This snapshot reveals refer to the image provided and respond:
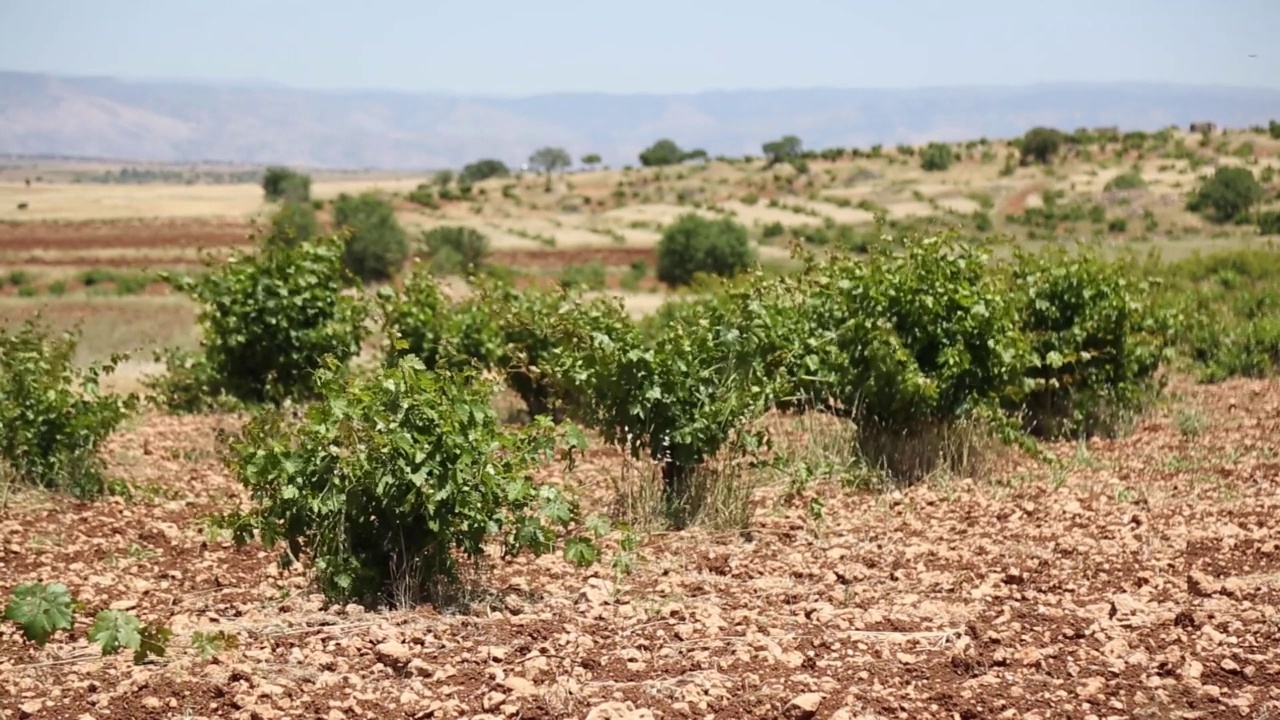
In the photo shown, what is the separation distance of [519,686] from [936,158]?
75.1m

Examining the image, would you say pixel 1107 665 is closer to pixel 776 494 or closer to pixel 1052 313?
pixel 776 494

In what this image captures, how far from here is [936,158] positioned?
7681cm

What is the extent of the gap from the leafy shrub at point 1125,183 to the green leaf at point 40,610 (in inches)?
2301

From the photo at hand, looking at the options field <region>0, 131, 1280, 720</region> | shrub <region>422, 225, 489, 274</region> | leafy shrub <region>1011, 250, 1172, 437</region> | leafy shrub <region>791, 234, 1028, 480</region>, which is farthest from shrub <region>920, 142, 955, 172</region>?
leafy shrub <region>791, 234, 1028, 480</region>

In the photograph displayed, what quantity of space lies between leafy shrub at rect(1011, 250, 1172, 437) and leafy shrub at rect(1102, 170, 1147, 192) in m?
49.9

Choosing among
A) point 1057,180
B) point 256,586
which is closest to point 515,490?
point 256,586

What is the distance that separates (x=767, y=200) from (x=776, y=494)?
6504cm

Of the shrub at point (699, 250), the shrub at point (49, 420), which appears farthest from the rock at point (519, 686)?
the shrub at point (699, 250)

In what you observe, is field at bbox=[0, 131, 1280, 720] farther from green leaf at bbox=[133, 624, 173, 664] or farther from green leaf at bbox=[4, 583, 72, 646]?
green leaf at bbox=[4, 583, 72, 646]

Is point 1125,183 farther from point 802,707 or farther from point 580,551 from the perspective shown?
point 802,707

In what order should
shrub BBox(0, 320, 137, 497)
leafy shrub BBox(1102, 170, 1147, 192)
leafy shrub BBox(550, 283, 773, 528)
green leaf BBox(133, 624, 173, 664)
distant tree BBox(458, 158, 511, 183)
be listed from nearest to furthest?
1. green leaf BBox(133, 624, 173, 664)
2. leafy shrub BBox(550, 283, 773, 528)
3. shrub BBox(0, 320, 137, 497)
4. leafy shrub BBox(1102, 170, 1147, 192)
5. distant tree BBox(458, 158, 511, 183)

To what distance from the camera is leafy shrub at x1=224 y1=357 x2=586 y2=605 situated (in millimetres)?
5746

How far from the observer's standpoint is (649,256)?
1953 inches

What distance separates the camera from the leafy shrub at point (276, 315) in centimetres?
1234
